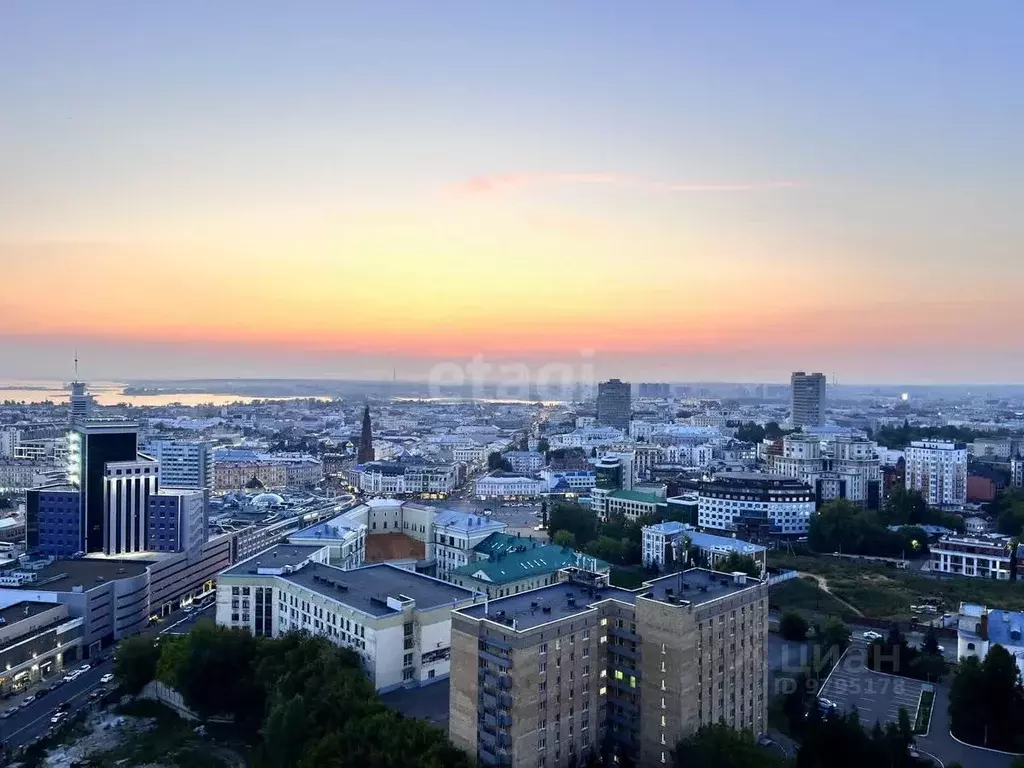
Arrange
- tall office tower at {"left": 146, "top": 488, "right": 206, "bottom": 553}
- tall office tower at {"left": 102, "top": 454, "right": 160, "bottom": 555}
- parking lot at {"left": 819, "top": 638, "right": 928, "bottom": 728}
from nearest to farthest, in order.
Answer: parking lot at {"left": 819, "top": 638, "right": 928, "bottom": 728} < tall office tower at {"left": 102, "top": 454, "right": 160, "bottom": 555} < tall office tower at {"left": 146, "top": 488, "right": 206, "bottom": 553}

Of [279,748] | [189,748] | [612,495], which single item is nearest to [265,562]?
[189,748]

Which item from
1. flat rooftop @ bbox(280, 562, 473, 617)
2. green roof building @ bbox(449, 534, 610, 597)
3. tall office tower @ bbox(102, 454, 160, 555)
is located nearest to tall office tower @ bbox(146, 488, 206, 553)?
tall office tower @ bbox(102, 454, 160, 555)

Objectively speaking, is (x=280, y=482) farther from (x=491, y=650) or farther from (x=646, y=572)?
(x=491, y=650)

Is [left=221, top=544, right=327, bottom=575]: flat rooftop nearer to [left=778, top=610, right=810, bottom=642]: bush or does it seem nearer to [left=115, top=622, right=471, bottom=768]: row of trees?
[left=115, top=622, right=471, bottom=768]: row of trees

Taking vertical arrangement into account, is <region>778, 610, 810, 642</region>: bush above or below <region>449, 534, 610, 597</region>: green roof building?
below

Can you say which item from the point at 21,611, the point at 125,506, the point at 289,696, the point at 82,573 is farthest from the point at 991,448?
the point at 21,611
